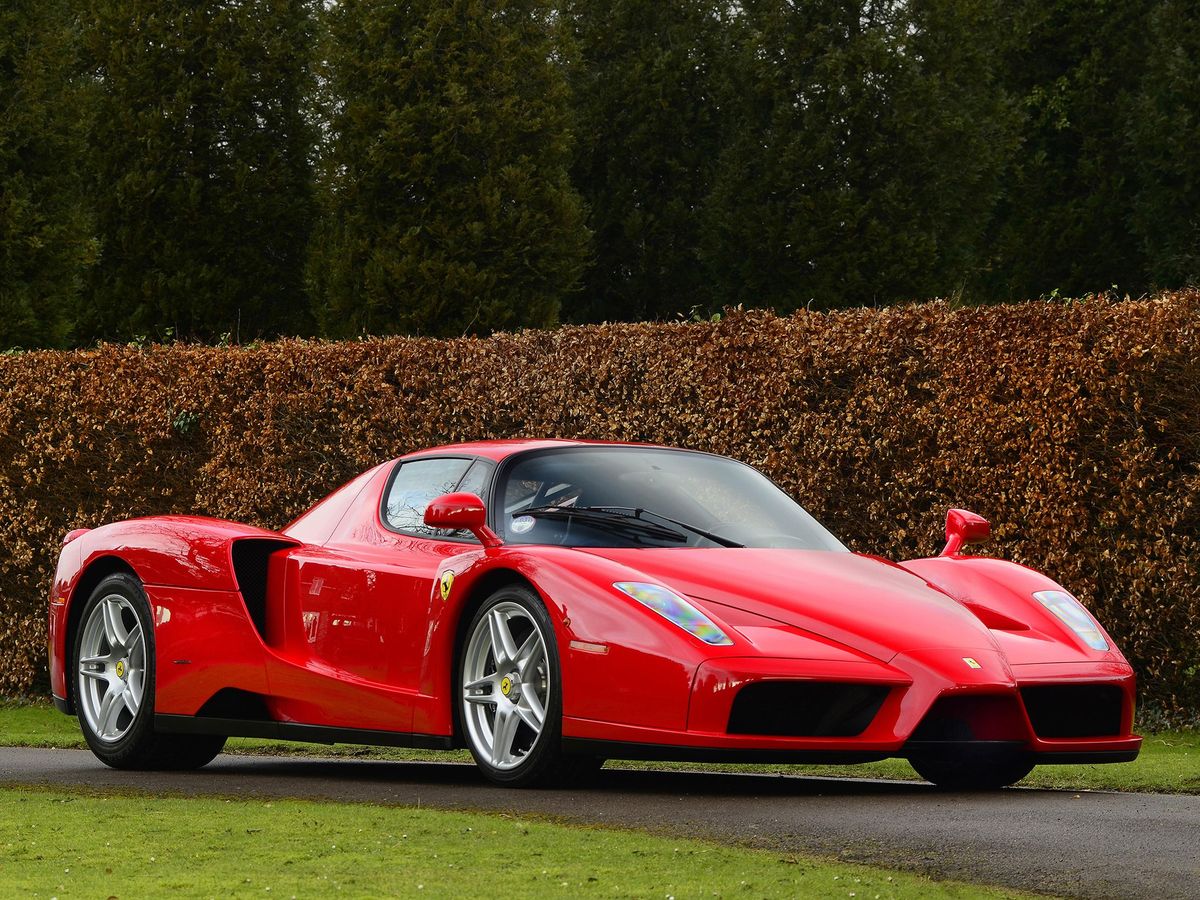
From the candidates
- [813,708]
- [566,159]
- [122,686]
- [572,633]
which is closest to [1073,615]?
[813,708]

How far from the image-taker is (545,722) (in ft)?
23.4

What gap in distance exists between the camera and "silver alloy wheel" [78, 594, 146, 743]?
9.04 m

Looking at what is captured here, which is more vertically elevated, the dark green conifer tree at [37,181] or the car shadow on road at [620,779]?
the dark green conifer tree at [37,181]

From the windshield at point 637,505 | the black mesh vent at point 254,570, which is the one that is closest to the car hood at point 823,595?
the windshield at point 637,505

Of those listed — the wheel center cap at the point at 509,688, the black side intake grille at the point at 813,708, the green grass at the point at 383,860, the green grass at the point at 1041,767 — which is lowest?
the green grass at the point at 1041,767

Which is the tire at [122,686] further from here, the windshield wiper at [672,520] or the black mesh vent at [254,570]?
the windshield wiper at [672,520]

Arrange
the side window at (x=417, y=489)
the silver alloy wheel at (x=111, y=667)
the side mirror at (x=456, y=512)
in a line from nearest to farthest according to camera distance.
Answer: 1. the side mirror at (x=456, y=512)
2. the side window at (x=417, y=489)
3. the silver alloy wheel at (x=111, y=667)

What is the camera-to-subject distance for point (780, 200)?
118 ft

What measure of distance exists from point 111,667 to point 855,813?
4220 mm

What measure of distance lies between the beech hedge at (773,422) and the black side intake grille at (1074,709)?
3.15m

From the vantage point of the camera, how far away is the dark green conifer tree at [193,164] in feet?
110

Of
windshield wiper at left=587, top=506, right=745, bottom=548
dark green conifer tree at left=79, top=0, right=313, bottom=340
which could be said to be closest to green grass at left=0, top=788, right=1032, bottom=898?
windshield wiper at left=587, top=506, right=745, bottom=548

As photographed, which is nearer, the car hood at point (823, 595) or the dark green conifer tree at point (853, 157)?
the car hood at point (823, 595)

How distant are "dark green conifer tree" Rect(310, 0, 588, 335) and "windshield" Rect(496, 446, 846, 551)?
22188 millimetres
